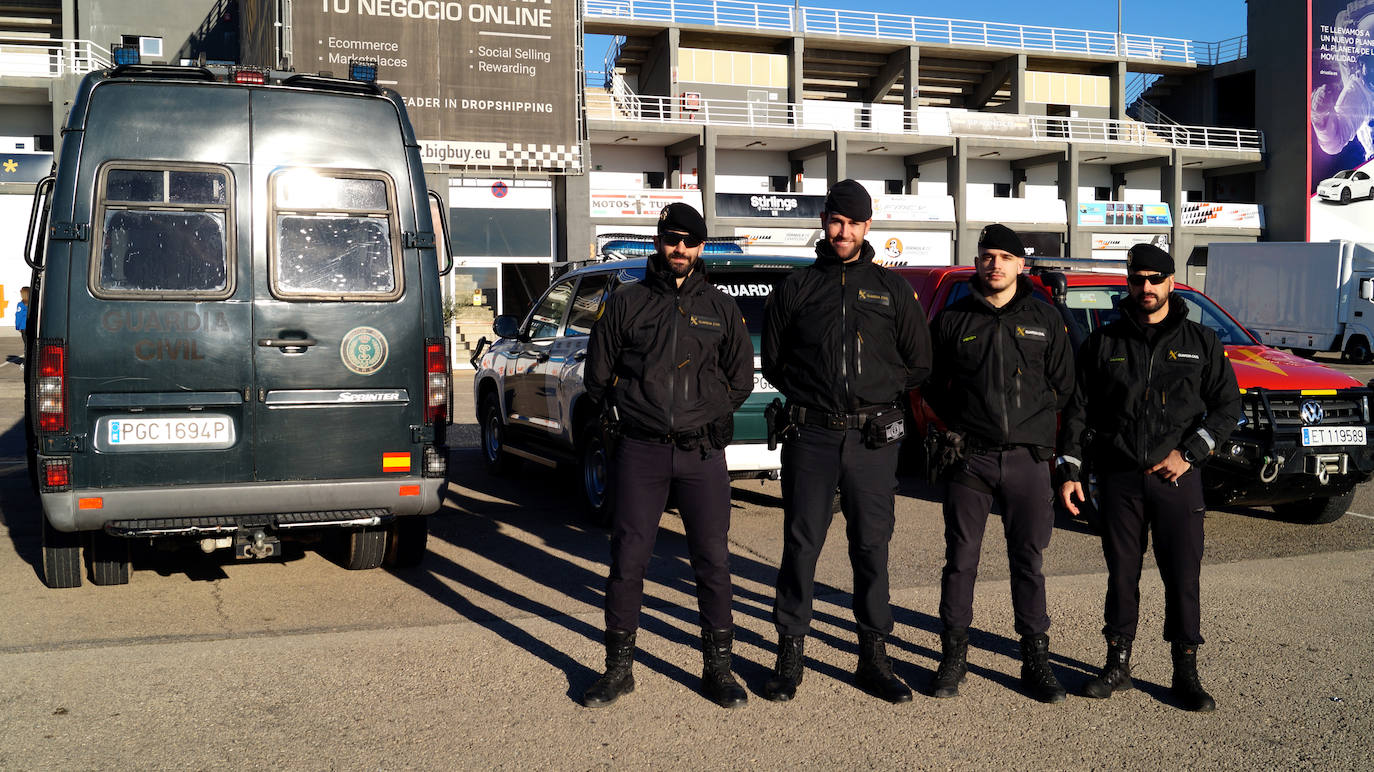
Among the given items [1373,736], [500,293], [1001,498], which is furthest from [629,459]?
[500,293]

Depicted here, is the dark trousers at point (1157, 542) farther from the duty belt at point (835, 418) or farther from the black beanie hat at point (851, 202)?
the black beanie hat at point (851, 202)

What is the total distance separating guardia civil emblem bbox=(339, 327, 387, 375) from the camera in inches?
225

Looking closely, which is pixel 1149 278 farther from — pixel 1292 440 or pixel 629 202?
pixel 629 202

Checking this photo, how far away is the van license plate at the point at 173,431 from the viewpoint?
211 inches

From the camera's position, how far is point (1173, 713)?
427 cm

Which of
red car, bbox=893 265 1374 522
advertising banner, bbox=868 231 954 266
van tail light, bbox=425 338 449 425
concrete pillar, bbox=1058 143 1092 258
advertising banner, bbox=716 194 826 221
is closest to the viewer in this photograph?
van tail light, bbox=425 338 449 425

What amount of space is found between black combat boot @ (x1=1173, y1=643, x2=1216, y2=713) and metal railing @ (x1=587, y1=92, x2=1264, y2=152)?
34829mm

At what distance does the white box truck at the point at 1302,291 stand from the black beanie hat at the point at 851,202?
24492mm

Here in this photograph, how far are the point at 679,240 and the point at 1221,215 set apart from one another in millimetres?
46340

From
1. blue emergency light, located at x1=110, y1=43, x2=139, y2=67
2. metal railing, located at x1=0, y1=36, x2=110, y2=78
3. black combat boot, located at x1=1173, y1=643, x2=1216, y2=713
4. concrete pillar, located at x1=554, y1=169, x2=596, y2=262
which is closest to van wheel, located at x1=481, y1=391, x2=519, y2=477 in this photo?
blue emergency light, located at x1=110, y1=43, x2=139, y2=67

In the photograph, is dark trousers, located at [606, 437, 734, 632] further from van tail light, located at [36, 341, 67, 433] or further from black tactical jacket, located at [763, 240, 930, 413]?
van tail light, located at [36, 341, 67, 433]

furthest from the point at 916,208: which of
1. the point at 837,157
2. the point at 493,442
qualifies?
the point at 493,442

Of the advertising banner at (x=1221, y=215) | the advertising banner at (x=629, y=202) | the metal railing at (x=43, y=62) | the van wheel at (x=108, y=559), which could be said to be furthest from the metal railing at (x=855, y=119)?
the van wheel at (x=108, y=559)

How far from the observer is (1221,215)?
149 feet
